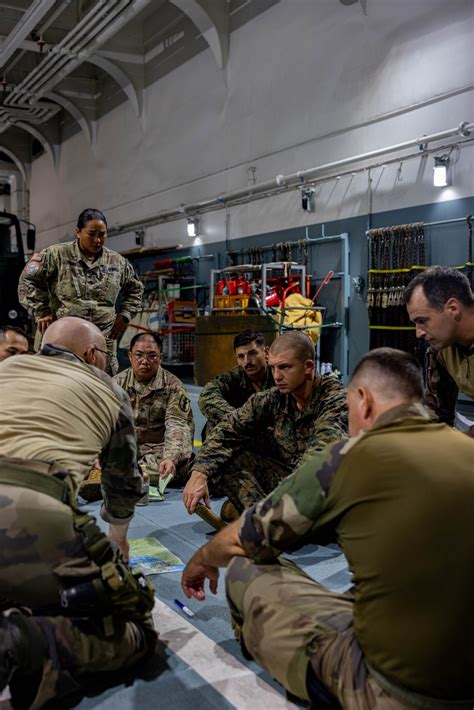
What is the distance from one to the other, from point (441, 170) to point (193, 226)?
456 centimetres

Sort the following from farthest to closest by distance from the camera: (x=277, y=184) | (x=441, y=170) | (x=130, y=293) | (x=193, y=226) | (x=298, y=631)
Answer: (x=193, y=226), (x=277, y=184), (x=441, y=170), (x=130, y=293), (x=298, y=631)

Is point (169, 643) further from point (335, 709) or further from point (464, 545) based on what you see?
point (464, 545)

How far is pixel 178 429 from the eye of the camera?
411 centimetres

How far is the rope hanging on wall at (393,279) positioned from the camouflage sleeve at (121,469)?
169 inches

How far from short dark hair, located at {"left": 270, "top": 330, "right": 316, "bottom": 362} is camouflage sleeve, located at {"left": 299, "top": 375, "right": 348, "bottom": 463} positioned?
181 mm

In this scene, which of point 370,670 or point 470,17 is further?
point 470,17

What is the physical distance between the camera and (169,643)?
6.88ft

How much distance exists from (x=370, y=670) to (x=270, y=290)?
20.5 ft

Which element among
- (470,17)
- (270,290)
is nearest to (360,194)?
(270,290)

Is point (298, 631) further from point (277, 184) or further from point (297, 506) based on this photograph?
point (277, 184)

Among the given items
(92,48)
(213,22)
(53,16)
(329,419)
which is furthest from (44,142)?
(329,419)

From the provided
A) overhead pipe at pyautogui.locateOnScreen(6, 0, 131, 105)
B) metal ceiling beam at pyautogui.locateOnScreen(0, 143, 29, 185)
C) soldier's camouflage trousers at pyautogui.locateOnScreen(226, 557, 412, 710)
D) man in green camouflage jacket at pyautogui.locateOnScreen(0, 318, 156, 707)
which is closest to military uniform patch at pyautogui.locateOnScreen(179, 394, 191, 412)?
man in green camouflage jacket at pyautogui.locateOnScreen(0, 318, 156, 707)

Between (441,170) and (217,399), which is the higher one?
(441,170)

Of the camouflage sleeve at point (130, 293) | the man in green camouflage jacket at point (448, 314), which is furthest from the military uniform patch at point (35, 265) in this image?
the man in green camouflage jacket at point (448, 314)
